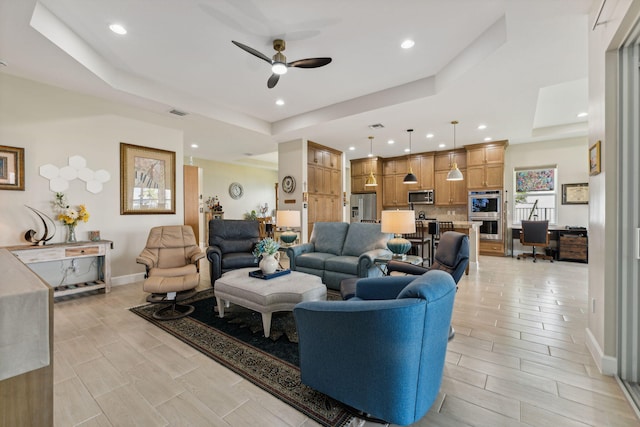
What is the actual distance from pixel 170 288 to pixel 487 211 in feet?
22.9

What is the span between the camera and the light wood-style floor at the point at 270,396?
1.61 metres

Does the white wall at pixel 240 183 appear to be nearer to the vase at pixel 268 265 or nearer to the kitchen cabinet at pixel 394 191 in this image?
the kitchen cabinet at pixel 394 191

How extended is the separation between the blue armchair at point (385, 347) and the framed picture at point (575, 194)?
23.8ft

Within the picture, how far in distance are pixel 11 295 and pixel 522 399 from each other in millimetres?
2505

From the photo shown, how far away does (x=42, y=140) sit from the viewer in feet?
12.1

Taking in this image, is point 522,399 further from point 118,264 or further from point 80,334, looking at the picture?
point 118,264

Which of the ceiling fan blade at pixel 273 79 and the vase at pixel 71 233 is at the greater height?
the ceiling fan blade at pixel 273 79

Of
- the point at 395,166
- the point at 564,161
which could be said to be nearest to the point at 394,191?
the point at 395,166

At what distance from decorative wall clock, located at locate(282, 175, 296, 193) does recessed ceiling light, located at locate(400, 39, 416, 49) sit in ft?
12.0

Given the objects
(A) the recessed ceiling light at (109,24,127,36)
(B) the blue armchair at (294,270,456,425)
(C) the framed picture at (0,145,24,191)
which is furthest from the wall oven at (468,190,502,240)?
(C) the framed picture at (0,145,24,191)

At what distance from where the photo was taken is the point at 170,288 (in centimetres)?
296

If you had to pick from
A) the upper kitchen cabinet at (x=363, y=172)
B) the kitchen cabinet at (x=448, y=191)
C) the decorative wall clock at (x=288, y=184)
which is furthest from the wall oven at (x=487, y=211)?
the decorative wall clock at (x=288, y=184)

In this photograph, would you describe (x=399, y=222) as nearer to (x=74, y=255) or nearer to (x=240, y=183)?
(x=74, y=255)

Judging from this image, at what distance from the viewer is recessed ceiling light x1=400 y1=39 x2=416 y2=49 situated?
120 inches
